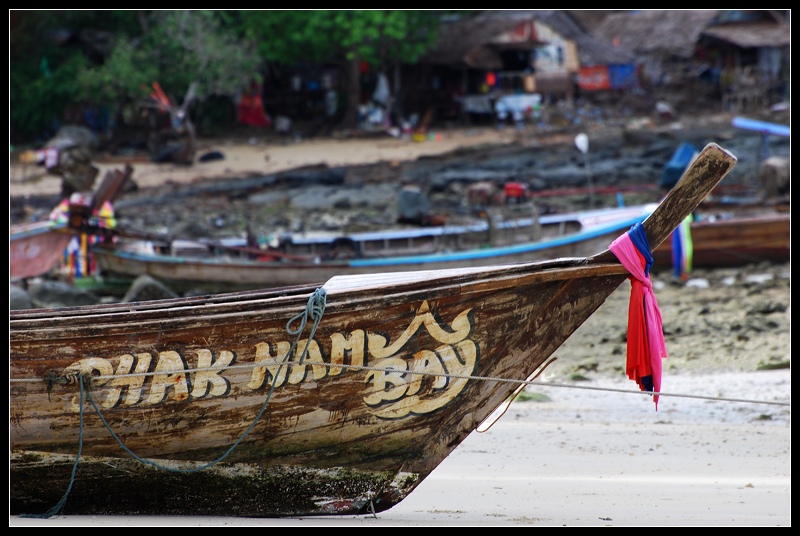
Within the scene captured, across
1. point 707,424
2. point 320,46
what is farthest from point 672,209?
point 320,46

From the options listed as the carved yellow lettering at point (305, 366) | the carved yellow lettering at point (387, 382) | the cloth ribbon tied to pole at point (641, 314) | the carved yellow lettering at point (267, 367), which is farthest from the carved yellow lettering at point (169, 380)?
the cloth ribbon tied to pole at point (641, 314)

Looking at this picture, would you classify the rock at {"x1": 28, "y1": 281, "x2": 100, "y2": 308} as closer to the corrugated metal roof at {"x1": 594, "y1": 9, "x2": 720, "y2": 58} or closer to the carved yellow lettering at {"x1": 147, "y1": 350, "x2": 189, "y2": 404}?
the carved yellow lettering at {"x1": 147, "y1": 350, "x2": 189, "y2": 404}

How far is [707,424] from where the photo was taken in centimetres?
806

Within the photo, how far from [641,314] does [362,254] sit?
29.3ft

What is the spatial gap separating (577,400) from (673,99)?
26.2 m

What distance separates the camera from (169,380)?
514 cm

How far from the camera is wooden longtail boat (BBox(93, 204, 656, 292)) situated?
43.2 feet

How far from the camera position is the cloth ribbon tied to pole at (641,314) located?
5.07m

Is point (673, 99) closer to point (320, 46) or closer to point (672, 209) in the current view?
point (320, 46)

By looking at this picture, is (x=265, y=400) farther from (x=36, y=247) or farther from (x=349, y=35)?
(x=349, y=35)

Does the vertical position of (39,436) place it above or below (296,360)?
below

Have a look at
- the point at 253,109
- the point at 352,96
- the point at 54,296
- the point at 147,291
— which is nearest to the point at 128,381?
the point at 147,291

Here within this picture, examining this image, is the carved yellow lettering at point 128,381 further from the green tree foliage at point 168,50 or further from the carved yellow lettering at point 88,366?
the green tree foliage at point 168,50

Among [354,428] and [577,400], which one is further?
[577,400]
